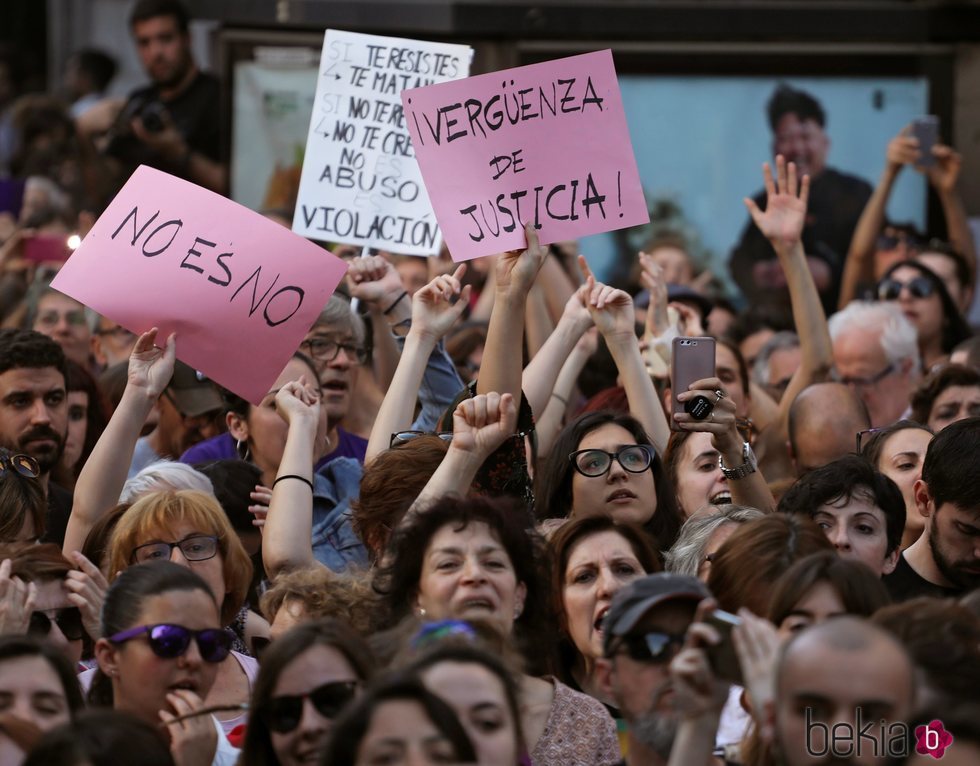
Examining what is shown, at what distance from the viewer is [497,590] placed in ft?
15.1

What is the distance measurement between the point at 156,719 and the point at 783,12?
7.79 m

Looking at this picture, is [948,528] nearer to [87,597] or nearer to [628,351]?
[628,351]

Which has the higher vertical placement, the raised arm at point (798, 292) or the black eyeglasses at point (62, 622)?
the raised arm at point (798, 292)

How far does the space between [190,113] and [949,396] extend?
18.9 ft

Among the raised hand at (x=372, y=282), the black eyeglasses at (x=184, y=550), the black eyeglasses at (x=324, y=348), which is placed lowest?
the black eyeglasses at (x=184, y=550)

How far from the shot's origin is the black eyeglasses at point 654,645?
3.95 metres

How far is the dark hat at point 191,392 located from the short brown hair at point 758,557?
3.01 m

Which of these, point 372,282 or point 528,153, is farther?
point 372,282

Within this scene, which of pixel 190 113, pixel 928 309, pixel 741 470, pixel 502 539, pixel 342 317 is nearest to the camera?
pixel 502 539

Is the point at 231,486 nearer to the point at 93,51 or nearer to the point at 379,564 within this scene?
the point at 379,564

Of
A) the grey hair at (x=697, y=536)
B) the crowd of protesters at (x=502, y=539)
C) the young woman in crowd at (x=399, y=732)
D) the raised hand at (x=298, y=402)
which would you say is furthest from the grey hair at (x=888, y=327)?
the young woman in crowd at (x=399, y=732)

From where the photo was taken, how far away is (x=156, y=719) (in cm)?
446

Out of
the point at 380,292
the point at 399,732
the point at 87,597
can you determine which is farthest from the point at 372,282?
the point at 399,732

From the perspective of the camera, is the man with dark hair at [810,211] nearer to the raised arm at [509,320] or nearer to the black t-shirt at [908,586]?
the raised arm at [509,320]
